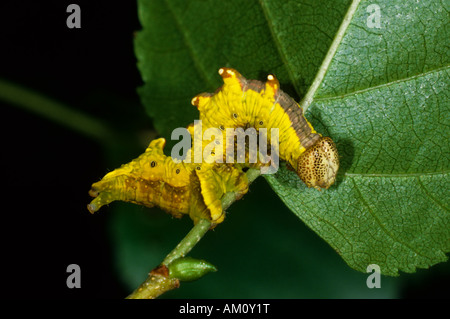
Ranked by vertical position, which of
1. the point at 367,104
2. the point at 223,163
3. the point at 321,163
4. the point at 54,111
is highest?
the point at 54,111

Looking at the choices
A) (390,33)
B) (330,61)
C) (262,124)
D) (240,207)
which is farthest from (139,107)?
(390,33)

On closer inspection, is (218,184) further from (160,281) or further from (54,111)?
(54,111)

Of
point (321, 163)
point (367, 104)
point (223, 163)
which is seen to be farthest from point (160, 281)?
point (367, 104)

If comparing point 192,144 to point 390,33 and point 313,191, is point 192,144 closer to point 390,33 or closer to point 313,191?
point 313,191

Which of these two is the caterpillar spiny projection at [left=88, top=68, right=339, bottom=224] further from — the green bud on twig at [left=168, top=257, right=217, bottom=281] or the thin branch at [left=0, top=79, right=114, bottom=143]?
the thin branch at [left=0, top=79, right=114, bottom=143]

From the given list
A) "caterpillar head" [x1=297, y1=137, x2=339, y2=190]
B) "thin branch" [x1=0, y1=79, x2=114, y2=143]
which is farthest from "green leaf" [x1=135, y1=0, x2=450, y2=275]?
"thin branch" [x1=0, y1=79, x2=114, y2=143]

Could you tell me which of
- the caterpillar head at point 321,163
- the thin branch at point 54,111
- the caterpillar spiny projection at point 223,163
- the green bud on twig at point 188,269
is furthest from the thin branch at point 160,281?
the thin branch at point 54,111
